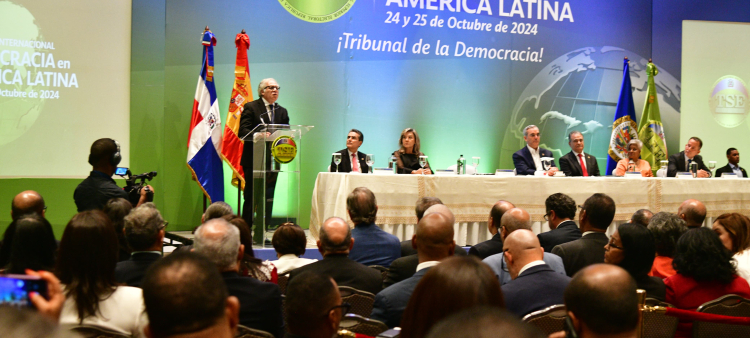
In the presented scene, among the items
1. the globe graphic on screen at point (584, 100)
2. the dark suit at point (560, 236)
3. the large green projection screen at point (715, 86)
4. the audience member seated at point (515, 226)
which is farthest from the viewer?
the large green projection screen at point (715, 86)

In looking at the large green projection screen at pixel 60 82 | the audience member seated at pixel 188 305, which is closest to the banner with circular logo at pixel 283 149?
the large green projection screen at pixel 60 82

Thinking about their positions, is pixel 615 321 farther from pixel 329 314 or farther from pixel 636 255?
pixel 636 255

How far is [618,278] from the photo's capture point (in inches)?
56.0

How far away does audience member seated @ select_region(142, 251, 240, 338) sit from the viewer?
3.45 feet

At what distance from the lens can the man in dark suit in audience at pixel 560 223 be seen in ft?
12.0

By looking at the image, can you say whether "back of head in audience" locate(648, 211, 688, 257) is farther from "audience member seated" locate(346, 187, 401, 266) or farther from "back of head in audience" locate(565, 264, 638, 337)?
"back of head in audience" locate(565, 264, 638, 337)

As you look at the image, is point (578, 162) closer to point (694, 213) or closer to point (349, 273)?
point (694, 213)

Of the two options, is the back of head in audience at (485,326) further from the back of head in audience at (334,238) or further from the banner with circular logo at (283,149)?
the banner with circular logo at (283,149)

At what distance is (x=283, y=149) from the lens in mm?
4645

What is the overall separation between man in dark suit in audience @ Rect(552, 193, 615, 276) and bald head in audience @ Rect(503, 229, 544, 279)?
0.83 meters

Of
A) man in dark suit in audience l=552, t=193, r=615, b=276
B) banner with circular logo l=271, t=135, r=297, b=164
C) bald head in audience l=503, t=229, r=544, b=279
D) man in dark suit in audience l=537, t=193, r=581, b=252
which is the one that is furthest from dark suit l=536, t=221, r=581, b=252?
banner with circular logo l=271, t=135, r=297, b=164

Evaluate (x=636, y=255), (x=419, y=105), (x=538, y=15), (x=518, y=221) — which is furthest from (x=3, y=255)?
(x=538, y=15)

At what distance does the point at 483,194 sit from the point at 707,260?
271 centimetres

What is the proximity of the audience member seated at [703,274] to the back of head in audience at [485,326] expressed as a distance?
2.16 m
